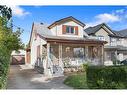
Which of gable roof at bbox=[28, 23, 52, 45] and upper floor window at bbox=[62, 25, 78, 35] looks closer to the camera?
upper floor window at bbox=[62, 25, 78, 35]

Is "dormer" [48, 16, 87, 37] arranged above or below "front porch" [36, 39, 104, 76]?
above

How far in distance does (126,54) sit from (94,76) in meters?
23.9

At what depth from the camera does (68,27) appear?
2381 cm

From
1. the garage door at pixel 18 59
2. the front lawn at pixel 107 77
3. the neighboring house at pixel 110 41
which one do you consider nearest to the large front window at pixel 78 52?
the neighboring house at pixel 110 41

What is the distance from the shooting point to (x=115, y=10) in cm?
2438

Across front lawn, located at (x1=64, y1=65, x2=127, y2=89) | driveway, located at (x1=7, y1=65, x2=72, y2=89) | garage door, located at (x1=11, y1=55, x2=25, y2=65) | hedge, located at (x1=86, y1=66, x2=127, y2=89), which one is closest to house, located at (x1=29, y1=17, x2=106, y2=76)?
driveway, located at (x1=7, y1=65, x2=72, y2=89)

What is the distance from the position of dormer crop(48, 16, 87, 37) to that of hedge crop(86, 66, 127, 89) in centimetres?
1234

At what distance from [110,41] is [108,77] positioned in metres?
22.5

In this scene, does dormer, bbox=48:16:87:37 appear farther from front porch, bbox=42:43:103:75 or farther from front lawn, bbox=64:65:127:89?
front lawn, bbox=64:65:127:89

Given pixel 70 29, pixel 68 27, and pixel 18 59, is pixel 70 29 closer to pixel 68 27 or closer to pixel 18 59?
pixel 68 27

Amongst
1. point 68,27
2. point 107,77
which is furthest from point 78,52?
point 107,77

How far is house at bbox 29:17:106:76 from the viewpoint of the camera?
20531 millimetres
